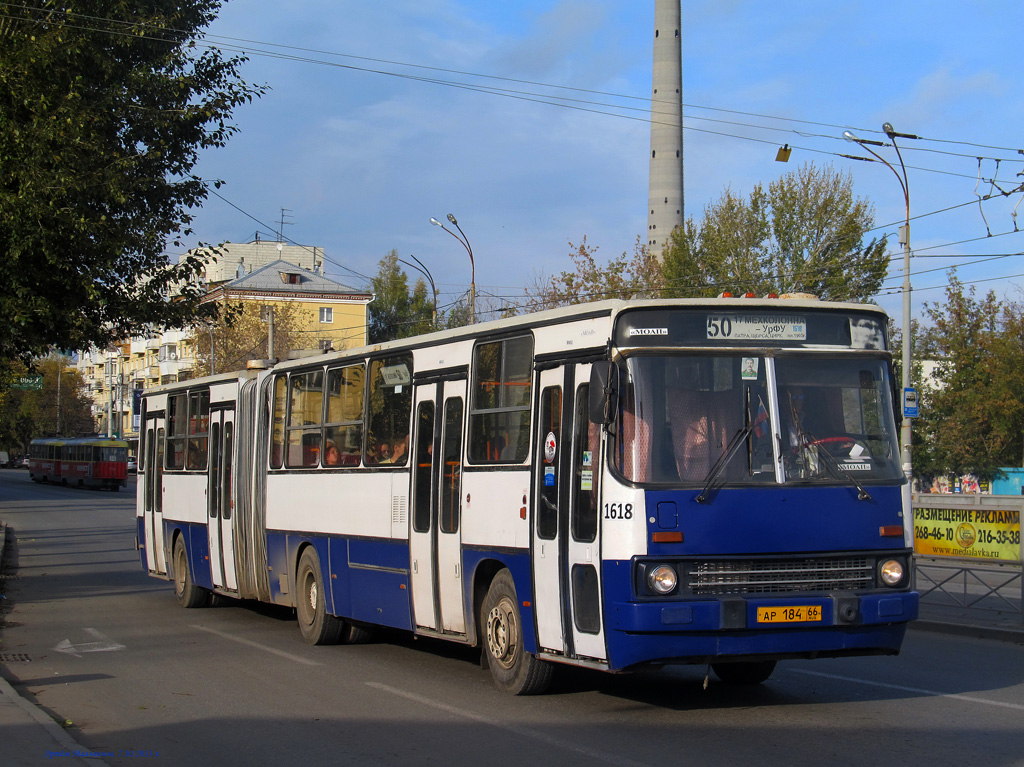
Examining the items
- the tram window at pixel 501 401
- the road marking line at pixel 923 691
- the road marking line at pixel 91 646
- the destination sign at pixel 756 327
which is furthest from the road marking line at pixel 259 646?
the destination sign at pixel 756 327

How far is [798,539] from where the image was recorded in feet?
Answer: 27.1

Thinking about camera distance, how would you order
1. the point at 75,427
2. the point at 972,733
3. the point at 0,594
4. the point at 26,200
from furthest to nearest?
1. the point at 75,427
2. the point at 0,594
3. the point at 26,200
4. the point at 972,733

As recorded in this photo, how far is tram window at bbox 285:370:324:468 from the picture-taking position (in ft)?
45.6

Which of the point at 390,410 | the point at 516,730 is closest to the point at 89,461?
the point at 390,410

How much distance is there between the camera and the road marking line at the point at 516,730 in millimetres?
7320

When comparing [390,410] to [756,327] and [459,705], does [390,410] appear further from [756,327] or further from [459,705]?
[756,327]

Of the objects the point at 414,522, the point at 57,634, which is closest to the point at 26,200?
the point at 57,634

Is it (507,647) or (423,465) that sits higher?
(423,465)

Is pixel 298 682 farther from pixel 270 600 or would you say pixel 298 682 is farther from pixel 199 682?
pixel 270 600

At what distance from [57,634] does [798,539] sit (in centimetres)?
1012

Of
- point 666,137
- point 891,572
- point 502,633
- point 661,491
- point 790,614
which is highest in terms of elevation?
point 666,137

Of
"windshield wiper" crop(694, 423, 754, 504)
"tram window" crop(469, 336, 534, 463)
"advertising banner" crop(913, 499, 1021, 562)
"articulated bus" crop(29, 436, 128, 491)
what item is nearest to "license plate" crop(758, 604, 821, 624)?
"windshield wiper" crop(694, 423, 754, 504)

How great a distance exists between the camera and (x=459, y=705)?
30.8ft

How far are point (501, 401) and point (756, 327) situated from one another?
2.45 meters
